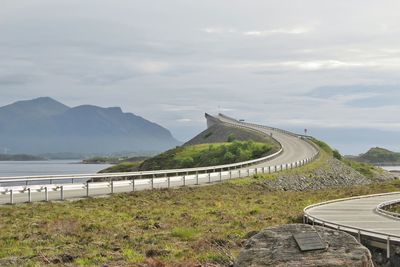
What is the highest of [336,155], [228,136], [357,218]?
[228,136]

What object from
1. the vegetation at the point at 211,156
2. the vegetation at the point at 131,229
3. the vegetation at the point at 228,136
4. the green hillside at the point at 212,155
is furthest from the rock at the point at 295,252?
the vegetation at the point at 228,136

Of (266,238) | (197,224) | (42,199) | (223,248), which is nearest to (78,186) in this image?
(42,199)

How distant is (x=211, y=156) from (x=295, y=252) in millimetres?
99432

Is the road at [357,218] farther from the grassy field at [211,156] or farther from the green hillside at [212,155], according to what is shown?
the grassy field at [211,156]

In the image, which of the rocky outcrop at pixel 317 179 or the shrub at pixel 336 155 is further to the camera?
the shrub at pixel 336 155

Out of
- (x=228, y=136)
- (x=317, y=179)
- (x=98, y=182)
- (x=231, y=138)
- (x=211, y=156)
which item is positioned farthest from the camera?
(x=228, y=136)

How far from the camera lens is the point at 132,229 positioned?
23.8 meters

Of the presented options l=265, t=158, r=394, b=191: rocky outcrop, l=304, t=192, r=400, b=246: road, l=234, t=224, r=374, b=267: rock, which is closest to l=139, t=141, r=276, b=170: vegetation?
l=265, t=158, r=394, b=191: rocky outcrop

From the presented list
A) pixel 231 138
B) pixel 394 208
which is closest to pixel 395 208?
pixel 394 208

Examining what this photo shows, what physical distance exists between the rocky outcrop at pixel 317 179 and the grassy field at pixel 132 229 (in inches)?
990

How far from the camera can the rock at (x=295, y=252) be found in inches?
556

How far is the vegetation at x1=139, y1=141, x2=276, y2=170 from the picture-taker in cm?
10912

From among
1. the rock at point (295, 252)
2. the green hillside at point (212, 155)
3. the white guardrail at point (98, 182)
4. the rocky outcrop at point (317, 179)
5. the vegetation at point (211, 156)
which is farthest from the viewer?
the green hillside at point (212, 155)

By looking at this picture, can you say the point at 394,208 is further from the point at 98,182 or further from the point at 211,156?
the point at 211,156
